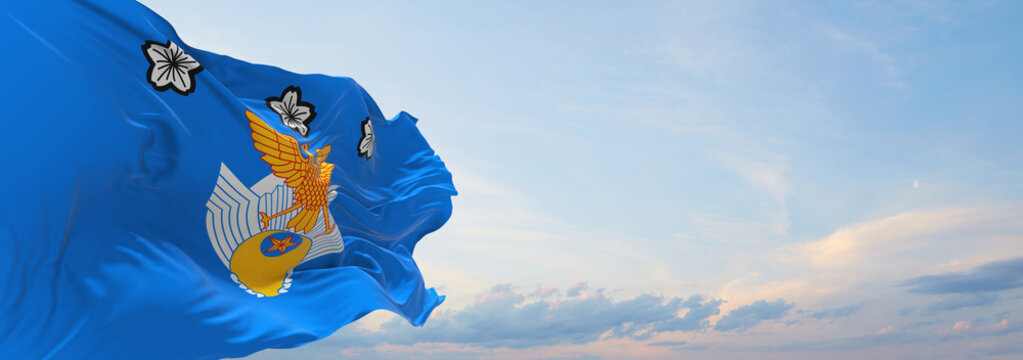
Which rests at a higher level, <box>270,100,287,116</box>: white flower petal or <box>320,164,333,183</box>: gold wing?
<box>270,100,287,116</box>: white flower petal

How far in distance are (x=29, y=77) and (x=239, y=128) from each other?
260cm

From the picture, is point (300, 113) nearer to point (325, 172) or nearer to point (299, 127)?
point (299, 127)

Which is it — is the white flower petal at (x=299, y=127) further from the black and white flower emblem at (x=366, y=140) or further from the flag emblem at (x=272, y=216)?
the black and white flower emblem at (x=366, y=140)

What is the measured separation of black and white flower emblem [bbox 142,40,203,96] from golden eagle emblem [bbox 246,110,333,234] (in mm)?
926

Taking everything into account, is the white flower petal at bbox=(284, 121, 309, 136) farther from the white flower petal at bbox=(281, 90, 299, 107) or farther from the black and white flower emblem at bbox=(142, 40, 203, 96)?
the black and white flower emblem at bbox=(142, 40, 203, 96)

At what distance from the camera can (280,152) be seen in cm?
1018

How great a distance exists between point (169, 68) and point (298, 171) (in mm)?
2390

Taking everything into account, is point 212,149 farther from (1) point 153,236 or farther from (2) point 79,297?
(2) point 79,297

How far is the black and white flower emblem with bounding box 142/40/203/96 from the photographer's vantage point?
853 cm

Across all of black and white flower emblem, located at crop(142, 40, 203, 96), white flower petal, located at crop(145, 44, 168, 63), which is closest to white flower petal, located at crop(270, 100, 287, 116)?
black and white flower emblem, located at crop(142, 40, 203, 96)

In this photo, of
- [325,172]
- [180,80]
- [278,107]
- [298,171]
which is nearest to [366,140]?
[325,172]

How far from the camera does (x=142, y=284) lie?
7977mm

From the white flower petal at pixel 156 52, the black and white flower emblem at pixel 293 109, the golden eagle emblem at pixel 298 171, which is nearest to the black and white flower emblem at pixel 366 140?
the golden eagle emblem at pixel 298 171

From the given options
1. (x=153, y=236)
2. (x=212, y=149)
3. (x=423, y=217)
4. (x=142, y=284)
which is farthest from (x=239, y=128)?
(x=423, y=217)
